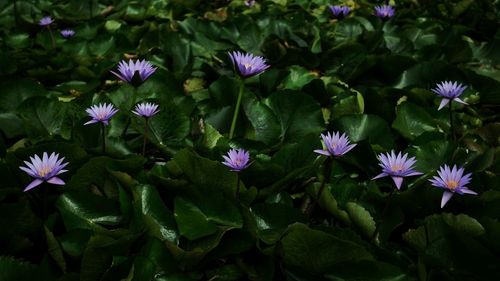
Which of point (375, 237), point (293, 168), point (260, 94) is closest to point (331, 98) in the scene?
point (260, 94)

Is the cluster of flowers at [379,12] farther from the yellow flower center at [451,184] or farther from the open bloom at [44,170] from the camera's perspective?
the open bloom at [44,170]

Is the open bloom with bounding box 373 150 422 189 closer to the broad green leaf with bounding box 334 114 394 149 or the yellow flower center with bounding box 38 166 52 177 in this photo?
the broad green leaf with bounding box 334 114 394 149

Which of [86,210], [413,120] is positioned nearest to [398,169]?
[413,120]

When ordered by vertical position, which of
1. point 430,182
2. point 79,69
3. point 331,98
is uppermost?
point 430,182

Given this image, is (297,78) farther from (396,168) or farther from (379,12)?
(396,168)

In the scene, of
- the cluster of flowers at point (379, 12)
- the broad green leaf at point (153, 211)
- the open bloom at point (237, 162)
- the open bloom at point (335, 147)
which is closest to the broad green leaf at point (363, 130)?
the open bloom at point (335, 147)

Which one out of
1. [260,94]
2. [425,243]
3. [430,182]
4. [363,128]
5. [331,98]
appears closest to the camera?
[425,243]

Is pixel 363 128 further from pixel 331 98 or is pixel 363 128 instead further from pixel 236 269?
pixel 236 269

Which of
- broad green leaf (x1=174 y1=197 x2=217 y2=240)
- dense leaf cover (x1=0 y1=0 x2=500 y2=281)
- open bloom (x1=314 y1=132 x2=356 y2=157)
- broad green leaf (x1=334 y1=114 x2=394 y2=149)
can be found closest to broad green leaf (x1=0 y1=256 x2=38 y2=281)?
dense leaf cover (x1=0 y1=0 x2=500 y2=281)
